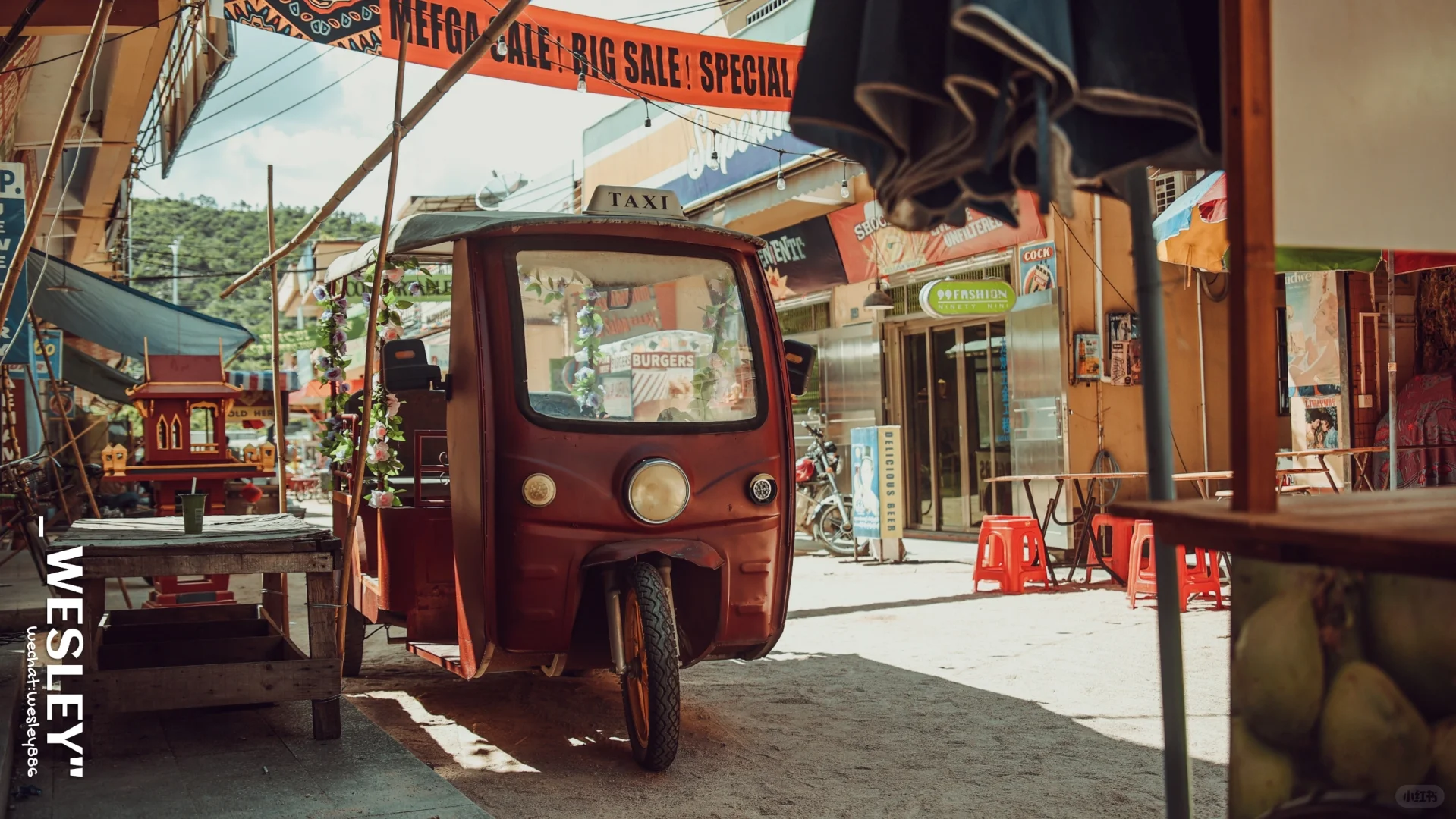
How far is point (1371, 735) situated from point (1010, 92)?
122cm

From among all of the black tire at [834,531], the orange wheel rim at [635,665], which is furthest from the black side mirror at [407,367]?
the black tire at [834,531]

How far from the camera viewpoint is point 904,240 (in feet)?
46.7

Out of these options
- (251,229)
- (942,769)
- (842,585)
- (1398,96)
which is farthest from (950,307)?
(251,229)

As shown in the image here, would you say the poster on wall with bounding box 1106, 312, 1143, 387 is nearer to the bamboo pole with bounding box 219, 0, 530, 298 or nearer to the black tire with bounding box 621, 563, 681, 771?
the bamboo pole with bounding box 219, 0, 530, 298

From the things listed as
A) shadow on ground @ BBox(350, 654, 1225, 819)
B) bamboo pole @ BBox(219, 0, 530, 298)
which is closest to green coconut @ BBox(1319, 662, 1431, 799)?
shadow on ground @ BBox(350, 654, 1225, 819)

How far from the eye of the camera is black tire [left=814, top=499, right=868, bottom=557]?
13359 mm

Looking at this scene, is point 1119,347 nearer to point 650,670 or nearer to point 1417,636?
point 650,670

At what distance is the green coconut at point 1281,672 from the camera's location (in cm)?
204

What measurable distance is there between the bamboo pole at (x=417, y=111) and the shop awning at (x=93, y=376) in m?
11.2

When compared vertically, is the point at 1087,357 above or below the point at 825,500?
above

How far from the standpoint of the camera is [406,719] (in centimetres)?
590

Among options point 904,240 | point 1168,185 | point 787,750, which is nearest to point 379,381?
point 787,750

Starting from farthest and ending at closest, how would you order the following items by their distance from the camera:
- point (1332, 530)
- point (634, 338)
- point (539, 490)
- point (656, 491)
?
point (634, 338) → point (656, 491) → point (539, 490) → point (1332, 530)

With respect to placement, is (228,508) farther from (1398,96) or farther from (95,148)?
(1398,96)
